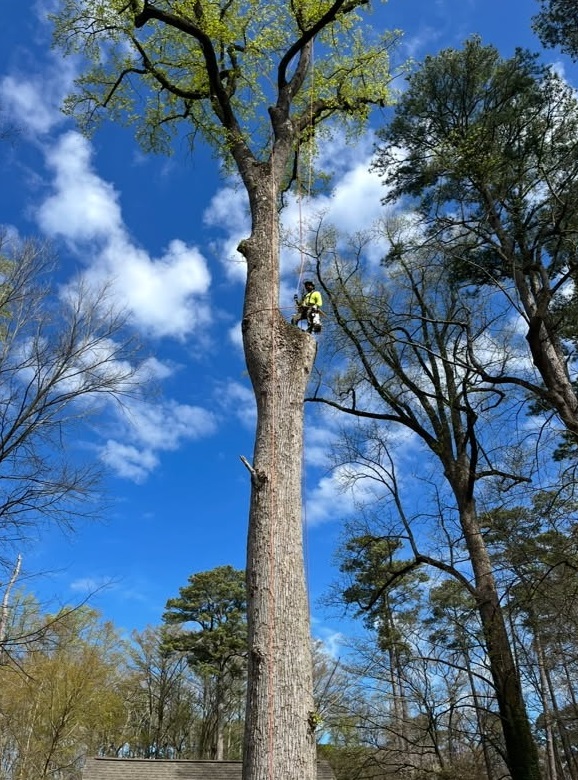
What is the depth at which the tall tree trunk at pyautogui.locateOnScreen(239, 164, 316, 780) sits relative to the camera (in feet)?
9.18

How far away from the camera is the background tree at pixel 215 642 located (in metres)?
23.2

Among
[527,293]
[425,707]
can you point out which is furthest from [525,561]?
[425,707]

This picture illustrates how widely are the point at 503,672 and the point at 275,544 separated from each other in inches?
205

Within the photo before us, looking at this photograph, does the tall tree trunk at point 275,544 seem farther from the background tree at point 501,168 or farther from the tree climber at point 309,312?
the background tree at point 501,168

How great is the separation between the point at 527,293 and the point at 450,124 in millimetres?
3202

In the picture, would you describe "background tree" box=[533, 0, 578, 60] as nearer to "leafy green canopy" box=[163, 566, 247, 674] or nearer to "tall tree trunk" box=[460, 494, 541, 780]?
"tall tree trunk" box=[460, 494, 541, 780]

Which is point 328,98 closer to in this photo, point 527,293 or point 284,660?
point 527,293

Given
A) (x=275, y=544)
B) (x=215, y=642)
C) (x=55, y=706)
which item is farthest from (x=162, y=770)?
(x=275, y=544)

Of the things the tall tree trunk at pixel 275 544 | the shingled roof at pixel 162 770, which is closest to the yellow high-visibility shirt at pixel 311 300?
the tall tree trunk at pixel 275 544

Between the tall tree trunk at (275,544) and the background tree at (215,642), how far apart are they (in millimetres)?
20821

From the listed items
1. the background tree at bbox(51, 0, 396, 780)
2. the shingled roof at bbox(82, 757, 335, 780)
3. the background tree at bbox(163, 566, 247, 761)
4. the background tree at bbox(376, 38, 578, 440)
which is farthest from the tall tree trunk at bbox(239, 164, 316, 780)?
the background tree at bbox(163, 566, 247, 761)

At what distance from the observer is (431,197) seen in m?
9.04

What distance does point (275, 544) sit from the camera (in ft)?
11.0

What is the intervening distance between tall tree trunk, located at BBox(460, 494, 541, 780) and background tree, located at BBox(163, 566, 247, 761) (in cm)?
1717
